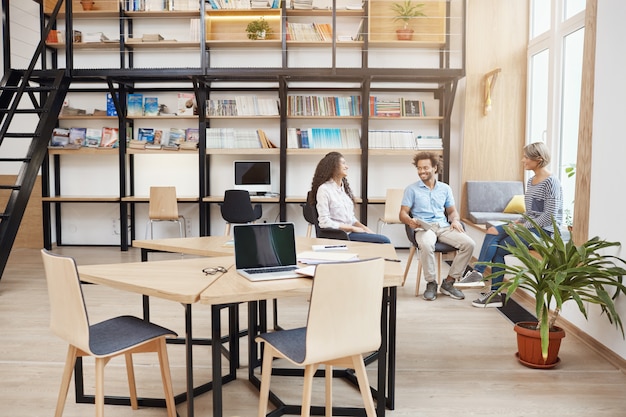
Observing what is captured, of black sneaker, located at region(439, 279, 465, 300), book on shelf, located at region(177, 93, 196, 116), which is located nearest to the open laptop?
black sneaker, located at region(439, 279, 465, 300)

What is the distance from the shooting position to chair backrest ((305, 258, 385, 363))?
201 cm

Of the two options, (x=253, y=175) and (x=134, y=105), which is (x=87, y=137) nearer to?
(x=134, y=105)

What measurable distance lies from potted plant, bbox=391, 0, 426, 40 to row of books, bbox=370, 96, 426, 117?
0.84 metres

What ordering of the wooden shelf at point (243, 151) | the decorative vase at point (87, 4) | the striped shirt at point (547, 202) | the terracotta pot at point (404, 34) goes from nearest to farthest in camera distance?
the striped shirt at point (547, 202) < the terracotta pot at point (404, 34) < the wooden shelf at point (243, 151) < the decorative vase at point (87, 4)

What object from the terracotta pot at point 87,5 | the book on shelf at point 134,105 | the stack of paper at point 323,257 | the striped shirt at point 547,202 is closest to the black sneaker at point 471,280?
the striped shirt at point 547,202

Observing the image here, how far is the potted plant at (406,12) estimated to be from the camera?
21.7 feet

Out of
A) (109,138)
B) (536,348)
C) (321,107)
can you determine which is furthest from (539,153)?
(109,138)

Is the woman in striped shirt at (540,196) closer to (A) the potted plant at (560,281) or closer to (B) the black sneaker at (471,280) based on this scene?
(B) the black sneaker at (471,280)

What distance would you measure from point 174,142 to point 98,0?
2015 mm

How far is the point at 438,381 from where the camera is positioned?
292cm

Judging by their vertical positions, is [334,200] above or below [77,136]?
below

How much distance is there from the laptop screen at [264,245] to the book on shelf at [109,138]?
5.41 meters

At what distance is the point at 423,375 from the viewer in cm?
301

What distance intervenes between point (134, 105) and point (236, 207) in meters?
2.19
